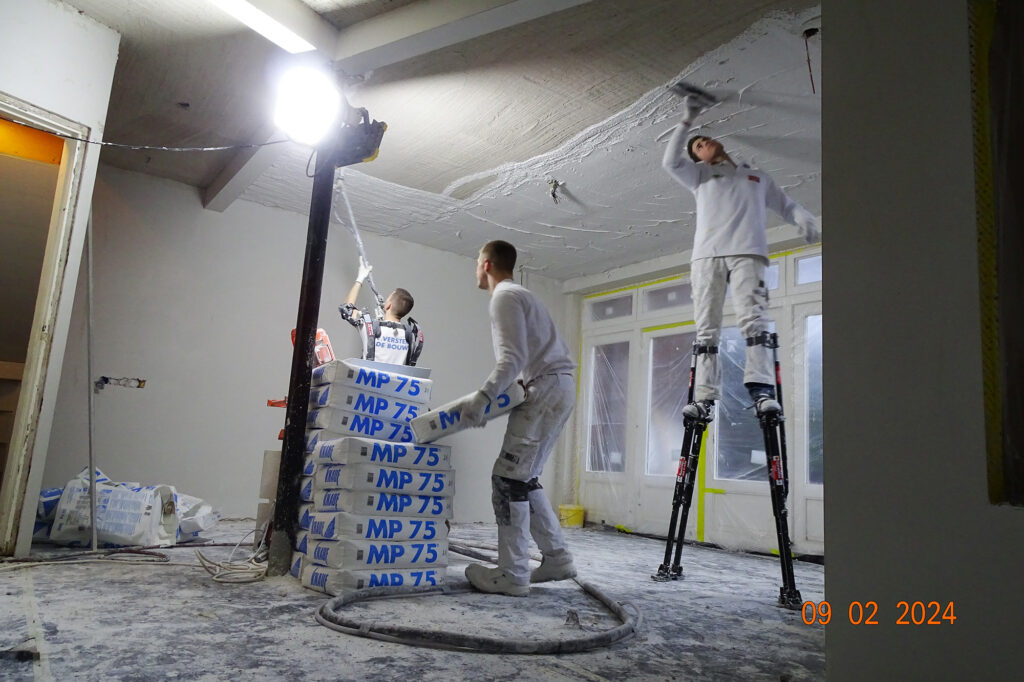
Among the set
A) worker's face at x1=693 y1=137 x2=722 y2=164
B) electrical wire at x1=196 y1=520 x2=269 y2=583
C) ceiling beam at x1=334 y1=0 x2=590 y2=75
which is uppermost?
ceiling beam at x1=334 y1=0 x2=590 y2=75

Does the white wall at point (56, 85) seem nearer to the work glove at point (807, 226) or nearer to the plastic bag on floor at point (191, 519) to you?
the plastic bag on floor at point (191, 519)

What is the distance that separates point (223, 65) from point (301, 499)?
2.20 metres

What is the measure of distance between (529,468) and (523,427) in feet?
0.51

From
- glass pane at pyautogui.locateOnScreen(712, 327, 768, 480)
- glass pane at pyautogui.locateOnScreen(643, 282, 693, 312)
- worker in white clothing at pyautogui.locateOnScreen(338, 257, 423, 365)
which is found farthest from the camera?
glass pane at pyautogui.locateOnScreen(643, 282, 693, 312)

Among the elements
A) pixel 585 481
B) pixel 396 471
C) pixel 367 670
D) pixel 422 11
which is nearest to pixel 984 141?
pixel 367 670

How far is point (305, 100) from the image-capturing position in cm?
300

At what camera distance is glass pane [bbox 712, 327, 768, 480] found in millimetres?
4809

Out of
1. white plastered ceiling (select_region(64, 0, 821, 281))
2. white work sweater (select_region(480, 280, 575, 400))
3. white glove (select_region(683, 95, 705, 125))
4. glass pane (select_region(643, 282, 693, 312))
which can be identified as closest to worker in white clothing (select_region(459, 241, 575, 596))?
white work sweater (select_region(480, 280, 575, 400))

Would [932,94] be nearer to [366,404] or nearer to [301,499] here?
[366,404]

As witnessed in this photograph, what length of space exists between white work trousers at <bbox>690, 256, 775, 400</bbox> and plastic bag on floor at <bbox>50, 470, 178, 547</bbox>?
2.59 meters

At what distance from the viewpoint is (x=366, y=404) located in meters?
2.56

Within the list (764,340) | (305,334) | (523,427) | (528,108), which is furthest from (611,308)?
(305,334)

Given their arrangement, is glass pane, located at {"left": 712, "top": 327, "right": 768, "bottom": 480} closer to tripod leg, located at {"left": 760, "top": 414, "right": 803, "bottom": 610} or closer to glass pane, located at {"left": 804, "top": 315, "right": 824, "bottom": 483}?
glass pane, located at {"left": 804, "top": 315, "right": 824, "bottom": 483}
